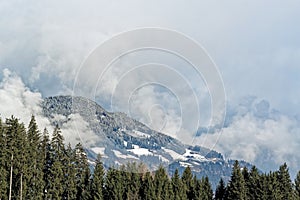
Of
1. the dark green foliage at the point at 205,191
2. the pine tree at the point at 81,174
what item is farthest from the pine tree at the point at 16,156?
the dark green foliage at the point at 205,191

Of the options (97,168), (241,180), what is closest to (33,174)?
(97,168)

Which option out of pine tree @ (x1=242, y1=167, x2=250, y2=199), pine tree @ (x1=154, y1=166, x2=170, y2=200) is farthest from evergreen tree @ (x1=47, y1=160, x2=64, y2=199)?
pine tree @ (x1=242, y1=167, x2=250, y2=199)

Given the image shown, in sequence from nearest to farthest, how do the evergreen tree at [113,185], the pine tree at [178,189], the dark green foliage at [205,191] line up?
the evergreen tree at [113,185] → the pine tree at [178,189] → the dark green foliage at [205,191]

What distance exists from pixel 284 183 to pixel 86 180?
3999 cm

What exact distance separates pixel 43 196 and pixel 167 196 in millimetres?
23763

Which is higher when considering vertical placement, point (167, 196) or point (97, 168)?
point (97, 168)

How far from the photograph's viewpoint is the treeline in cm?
8994

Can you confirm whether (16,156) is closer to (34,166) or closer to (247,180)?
(34,166)

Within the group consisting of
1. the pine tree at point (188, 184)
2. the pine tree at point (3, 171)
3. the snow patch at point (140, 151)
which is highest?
the pine tree at point (188, 184)

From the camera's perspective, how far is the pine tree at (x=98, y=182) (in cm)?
10475

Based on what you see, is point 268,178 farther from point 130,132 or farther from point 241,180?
point 130,132

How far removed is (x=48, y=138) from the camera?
103125 mm

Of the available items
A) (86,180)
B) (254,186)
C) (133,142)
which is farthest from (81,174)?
(133,142)

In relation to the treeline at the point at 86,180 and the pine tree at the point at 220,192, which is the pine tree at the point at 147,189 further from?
the pine tree at the point at 220,192
